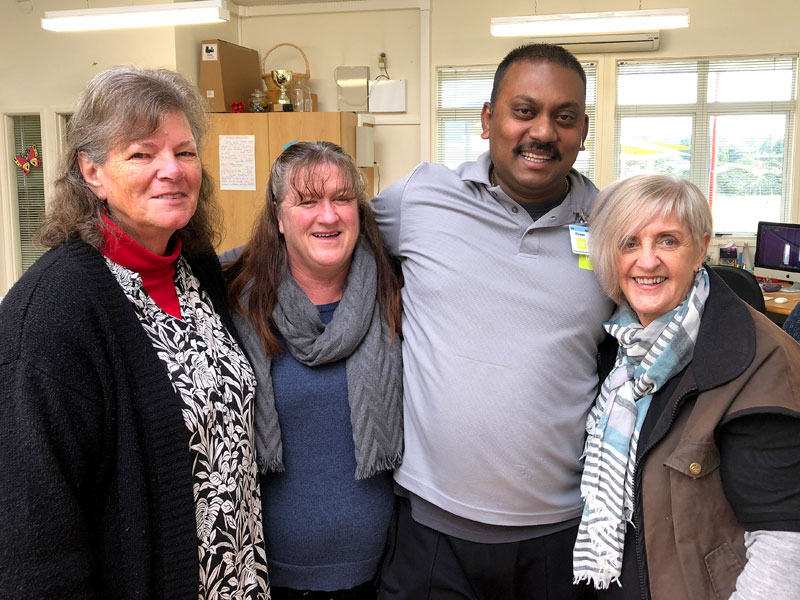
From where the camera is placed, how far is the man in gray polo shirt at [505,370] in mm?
1523

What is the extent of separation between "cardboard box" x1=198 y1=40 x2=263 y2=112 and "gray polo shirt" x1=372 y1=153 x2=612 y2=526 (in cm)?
471

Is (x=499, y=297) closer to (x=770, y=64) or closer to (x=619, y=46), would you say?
(x=619, y=46)

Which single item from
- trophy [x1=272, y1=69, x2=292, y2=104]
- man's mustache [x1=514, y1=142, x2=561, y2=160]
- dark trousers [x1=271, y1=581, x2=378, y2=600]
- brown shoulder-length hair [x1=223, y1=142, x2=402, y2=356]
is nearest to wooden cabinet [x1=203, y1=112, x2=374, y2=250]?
trophy [x1=272, y1=69, x2=292, y2=104]

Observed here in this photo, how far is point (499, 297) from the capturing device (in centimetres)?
157

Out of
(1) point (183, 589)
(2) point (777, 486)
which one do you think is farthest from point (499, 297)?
(1) point (183, 589)

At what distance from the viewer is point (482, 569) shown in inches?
61.2

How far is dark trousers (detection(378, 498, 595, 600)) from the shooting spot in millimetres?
1553

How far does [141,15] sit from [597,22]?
3081mm

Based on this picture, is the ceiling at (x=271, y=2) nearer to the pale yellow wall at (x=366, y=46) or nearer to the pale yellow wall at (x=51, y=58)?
the pale yellow wall at (x=366, y=46)

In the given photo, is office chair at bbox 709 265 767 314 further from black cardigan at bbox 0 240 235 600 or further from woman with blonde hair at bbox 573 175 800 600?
black cardigan at bbox 0 240 235 600

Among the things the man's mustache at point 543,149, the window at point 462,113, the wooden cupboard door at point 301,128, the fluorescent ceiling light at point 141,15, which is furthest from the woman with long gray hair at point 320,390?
the window at point 462,113

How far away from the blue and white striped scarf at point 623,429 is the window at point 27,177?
5852 millimetres

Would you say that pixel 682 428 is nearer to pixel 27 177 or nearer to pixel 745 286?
pixel 745 286

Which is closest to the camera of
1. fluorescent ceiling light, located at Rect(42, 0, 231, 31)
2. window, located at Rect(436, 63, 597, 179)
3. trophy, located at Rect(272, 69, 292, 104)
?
fluorescent ceiling light, located at Rect(42, 0, 231, 31)
